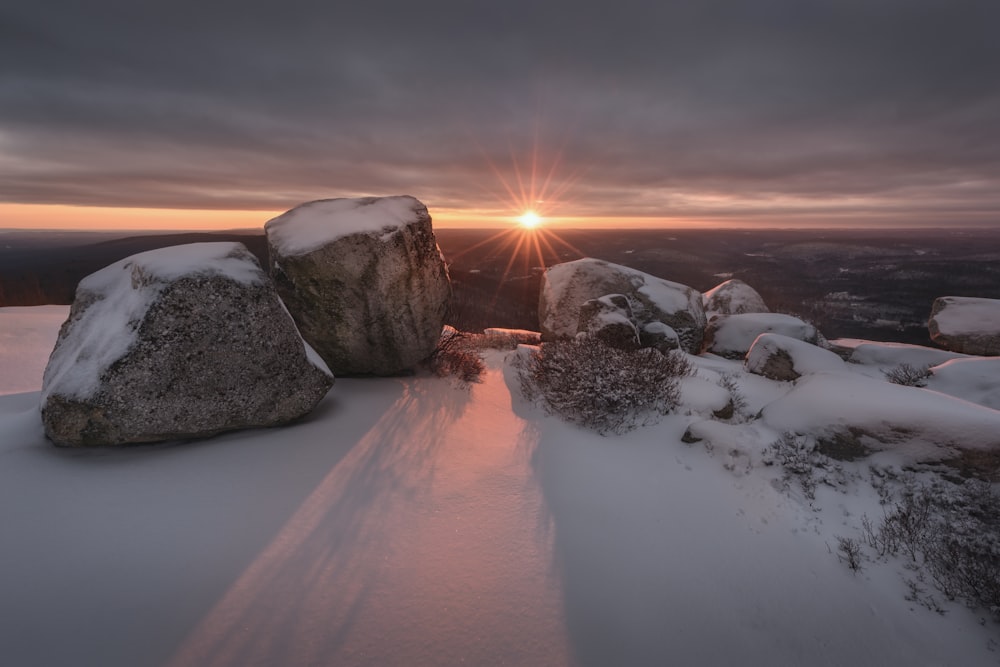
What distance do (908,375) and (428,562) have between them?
13.8 m

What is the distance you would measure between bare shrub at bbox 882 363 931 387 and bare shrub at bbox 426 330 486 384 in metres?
10.5

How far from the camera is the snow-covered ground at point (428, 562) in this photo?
9.87 ft

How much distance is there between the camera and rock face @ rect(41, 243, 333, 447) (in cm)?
458

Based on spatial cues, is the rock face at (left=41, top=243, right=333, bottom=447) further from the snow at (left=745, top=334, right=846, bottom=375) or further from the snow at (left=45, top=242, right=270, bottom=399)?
the snow at (left=745, top=334, right=846, bottom=375)

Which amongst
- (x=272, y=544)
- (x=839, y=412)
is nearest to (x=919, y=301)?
(x=839, y=412)

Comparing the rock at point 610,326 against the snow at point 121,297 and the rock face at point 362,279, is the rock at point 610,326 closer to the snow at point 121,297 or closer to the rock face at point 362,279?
the rock face at point 362,279

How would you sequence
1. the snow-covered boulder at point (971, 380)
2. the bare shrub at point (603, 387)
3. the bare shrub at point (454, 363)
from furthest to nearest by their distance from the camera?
the snow-covered boulder at point (971, 380) → the bare shrub at point (454, 363) → the bare shrub at point (603, 387)

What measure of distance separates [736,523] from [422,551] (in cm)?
339

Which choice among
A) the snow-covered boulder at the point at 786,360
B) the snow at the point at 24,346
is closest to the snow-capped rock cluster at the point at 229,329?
the snow at the point at 24,346

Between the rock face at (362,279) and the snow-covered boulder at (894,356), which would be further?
the snow-covered boulder at (894,356)

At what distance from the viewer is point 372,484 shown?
468 centimetres

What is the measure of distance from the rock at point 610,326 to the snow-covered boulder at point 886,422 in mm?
3879

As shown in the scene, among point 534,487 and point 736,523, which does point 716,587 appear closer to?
point 736,523

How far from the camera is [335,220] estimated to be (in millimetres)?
7562
